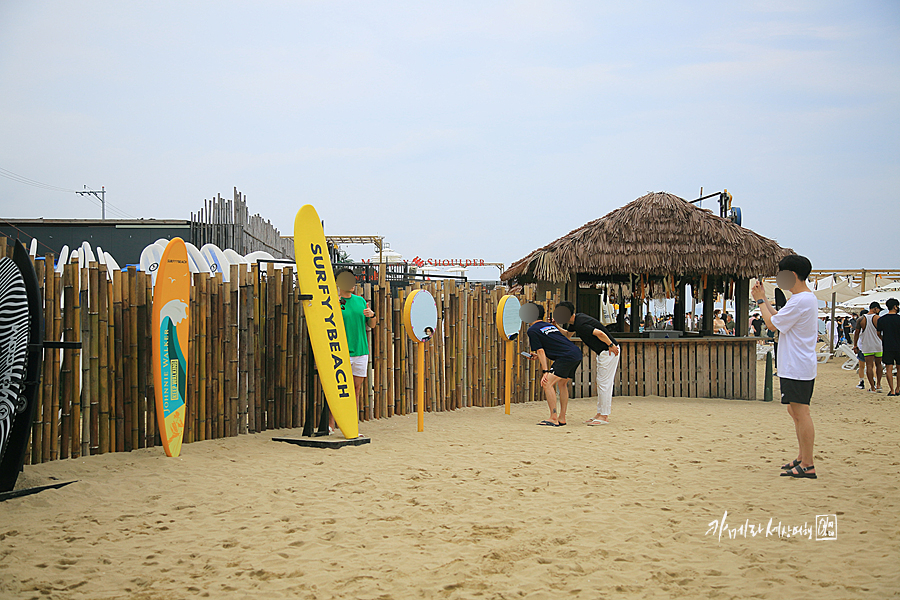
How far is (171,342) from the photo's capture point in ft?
18.2

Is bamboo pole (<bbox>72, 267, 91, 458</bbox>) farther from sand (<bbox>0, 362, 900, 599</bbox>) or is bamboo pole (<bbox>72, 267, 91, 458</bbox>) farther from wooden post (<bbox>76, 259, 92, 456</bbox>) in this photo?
sand (<bbox>0, 362, 900, 599</bbox>)

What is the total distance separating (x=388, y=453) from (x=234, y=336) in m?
1.92

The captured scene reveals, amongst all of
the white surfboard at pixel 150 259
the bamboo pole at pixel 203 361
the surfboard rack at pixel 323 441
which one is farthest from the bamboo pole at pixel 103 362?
the white surfboard at pixel 150 259

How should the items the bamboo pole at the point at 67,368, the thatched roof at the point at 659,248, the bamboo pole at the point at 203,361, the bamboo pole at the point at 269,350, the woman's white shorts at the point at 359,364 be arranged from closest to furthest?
1. the bamboo pole at the point at 67,368
2. the bamboo pole at the point at 203,361
3. the bamboo pole at the point at 269,350
4. the woman's white shorts at the point at 359,364
5. the thatched roof at the point at 659,248

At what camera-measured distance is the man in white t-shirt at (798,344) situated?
5.06 metres

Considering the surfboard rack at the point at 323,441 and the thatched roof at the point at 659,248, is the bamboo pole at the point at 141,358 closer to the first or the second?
the surfboard rack at the point at 323,441

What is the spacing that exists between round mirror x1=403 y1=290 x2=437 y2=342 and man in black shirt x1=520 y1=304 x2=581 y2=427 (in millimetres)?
1409

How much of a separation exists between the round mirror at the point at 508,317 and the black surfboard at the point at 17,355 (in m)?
5.84

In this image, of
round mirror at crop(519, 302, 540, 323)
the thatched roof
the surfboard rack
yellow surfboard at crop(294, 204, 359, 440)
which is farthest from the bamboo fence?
the thatched roof

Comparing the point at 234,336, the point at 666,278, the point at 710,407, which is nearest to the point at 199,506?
the point at 234,336

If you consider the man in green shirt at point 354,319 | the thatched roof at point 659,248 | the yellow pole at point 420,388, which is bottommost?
the yellow pole at point 420,388

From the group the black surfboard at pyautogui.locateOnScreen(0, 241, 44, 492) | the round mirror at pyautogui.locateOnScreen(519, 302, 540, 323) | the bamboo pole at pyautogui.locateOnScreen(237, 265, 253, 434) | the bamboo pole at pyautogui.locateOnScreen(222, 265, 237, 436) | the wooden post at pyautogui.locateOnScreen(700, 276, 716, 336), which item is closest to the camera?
the black surfboard at pyautogui.locateOnScreen(0, 241, 44, 492)

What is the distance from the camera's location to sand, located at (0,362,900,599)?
318 cm

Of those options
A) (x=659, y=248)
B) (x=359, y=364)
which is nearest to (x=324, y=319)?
(x=359, y=364)
